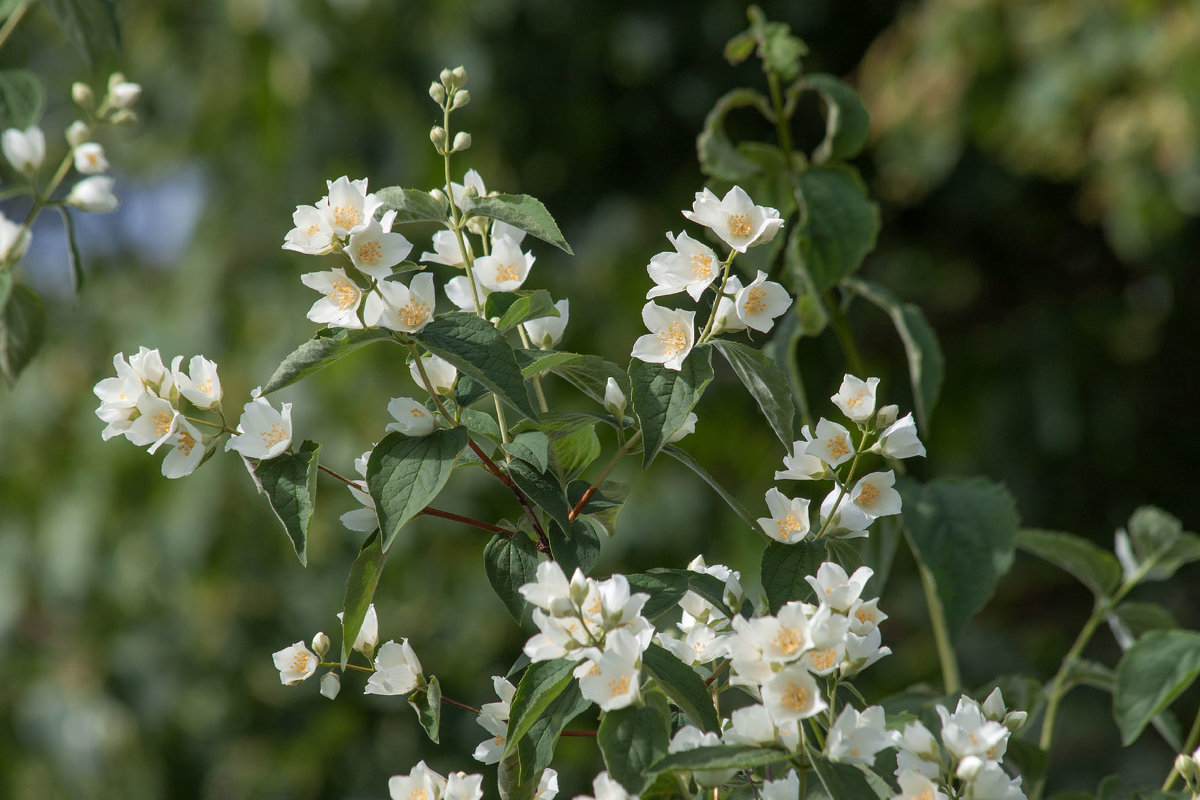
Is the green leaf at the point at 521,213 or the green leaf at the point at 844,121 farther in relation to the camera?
the green leaf at the point at 844,121

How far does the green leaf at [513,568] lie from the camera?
24.0 inches

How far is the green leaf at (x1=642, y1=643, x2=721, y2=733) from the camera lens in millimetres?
528

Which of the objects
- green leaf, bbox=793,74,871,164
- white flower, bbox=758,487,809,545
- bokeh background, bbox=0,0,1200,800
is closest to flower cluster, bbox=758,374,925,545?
white flower, bbox=758,487,809,545

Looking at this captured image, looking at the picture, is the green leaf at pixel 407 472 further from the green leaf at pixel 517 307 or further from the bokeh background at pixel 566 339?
the bokeh background at pixel 566 339

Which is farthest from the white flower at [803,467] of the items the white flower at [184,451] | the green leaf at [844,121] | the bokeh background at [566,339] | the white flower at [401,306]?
the bokeh background at [566,339]

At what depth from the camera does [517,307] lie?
1.97 feet

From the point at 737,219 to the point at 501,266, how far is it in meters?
0.16

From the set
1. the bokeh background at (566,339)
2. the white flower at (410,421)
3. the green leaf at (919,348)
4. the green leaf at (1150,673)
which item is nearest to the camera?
the white flower at (410,421)

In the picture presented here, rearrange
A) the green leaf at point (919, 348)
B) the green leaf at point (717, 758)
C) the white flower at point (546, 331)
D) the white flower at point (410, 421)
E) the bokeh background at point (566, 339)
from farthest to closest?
the bokeh background at point (566, 339) → the green leaf at point (919, 348) → the white flower at point (546, 331) → the white flower at point (410, 421) → the green leaf at point (717, 758)

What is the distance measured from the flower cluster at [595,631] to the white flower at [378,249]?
0.57 ft

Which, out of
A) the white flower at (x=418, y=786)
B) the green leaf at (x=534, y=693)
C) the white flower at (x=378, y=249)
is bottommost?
the white flower at (x=418, y=786)

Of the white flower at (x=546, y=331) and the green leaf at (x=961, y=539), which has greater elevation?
the white flower at (x=546, y=331)

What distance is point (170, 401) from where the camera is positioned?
2.00 ft

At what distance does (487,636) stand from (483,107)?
1.53 meters
